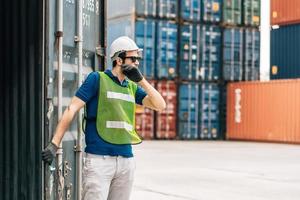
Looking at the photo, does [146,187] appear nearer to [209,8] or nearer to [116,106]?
[116,106]

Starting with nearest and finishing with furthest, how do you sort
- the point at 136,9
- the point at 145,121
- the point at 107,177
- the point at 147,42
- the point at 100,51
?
the point at 107,177 → the point at 100,51 → the point at 136,9 → the point at 147,42 → the point at 145,121

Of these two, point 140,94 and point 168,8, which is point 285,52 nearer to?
point 168,8

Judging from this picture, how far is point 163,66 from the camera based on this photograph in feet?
105

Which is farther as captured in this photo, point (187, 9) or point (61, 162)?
point (187, 9)

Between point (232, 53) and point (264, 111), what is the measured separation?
340 centimetres

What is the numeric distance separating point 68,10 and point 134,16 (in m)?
25.6

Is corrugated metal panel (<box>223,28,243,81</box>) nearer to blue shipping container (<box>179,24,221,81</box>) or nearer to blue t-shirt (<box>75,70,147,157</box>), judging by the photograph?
blue shipping container (<box>179,24,221,81</box>)

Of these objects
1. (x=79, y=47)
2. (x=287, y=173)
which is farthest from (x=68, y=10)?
(x=287, y=173)

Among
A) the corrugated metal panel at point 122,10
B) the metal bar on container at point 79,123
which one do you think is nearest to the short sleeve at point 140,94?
the metal bar on container at point 79,123

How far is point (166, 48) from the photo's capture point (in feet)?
105

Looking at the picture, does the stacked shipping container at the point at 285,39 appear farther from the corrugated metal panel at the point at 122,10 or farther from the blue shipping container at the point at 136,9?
the corrugated metal panel at the point at 122,10

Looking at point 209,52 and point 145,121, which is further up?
point 209,52

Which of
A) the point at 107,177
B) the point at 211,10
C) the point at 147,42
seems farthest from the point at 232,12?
the point at 107,177

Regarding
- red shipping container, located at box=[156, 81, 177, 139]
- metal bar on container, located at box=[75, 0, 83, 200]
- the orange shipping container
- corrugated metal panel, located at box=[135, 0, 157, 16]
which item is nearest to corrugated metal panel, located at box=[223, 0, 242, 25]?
the orange shipping container
